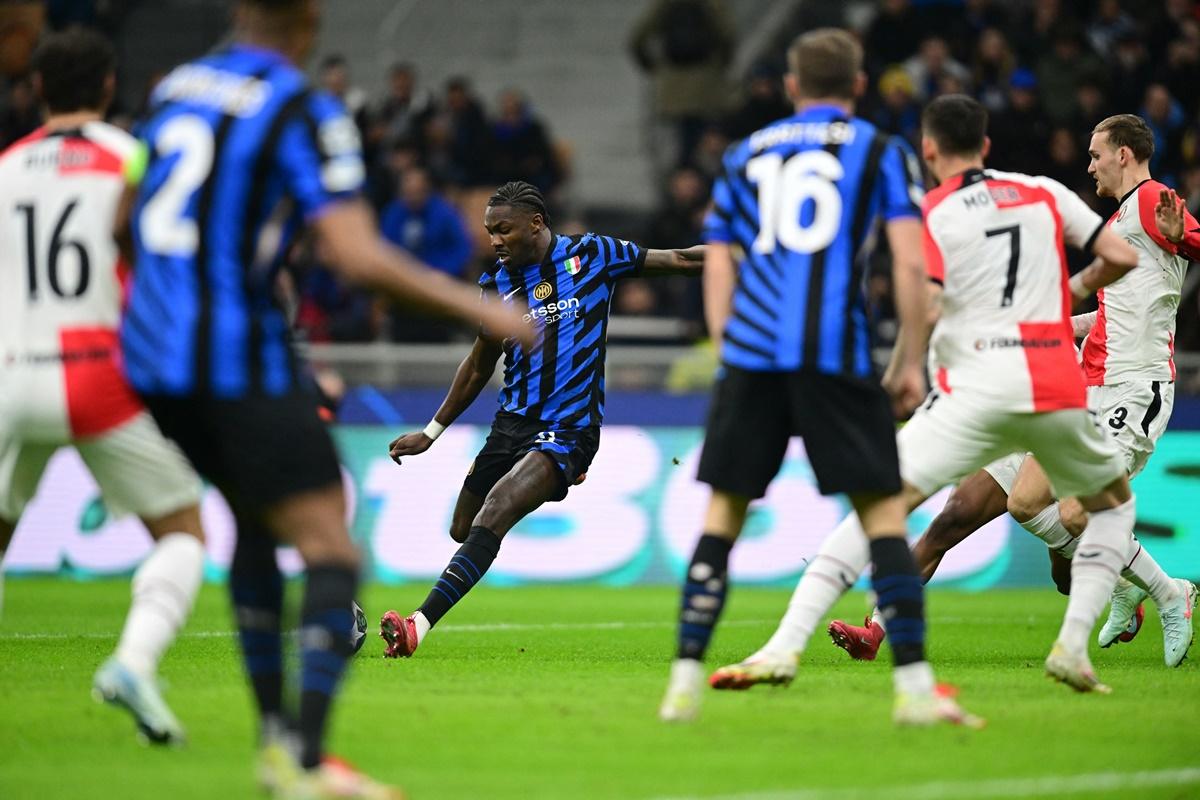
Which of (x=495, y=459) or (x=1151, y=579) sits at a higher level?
(x=495, y=459)

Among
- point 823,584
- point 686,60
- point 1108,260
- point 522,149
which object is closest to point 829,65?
point 1108,260

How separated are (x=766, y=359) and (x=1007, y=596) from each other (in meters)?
8.94

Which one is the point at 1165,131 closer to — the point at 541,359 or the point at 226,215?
the point at 541,359

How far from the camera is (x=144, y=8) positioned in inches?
936

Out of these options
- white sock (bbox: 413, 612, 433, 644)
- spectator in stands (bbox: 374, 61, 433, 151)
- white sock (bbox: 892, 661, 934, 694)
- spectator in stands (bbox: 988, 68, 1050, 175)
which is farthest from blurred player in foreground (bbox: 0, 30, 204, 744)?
spectator in stands (bbox: 374, 61, 433, 151)

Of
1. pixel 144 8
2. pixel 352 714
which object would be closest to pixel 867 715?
pixel 352 714

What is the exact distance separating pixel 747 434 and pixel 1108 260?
183 cm

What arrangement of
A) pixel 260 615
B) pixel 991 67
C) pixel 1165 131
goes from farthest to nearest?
pixel 991 67, pixel 1165 131, pixel 260 615

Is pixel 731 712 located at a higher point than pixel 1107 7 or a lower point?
lower

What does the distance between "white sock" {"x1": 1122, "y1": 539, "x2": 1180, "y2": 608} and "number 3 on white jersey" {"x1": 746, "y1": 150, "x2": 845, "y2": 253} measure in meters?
3.61

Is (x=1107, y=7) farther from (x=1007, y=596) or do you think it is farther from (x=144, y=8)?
(x=144, y=8)

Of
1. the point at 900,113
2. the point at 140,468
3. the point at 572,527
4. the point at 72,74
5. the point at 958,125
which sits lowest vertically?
the point at 572,527

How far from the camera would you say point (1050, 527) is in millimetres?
9617

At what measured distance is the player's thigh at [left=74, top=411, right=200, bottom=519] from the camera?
6.12 metres
